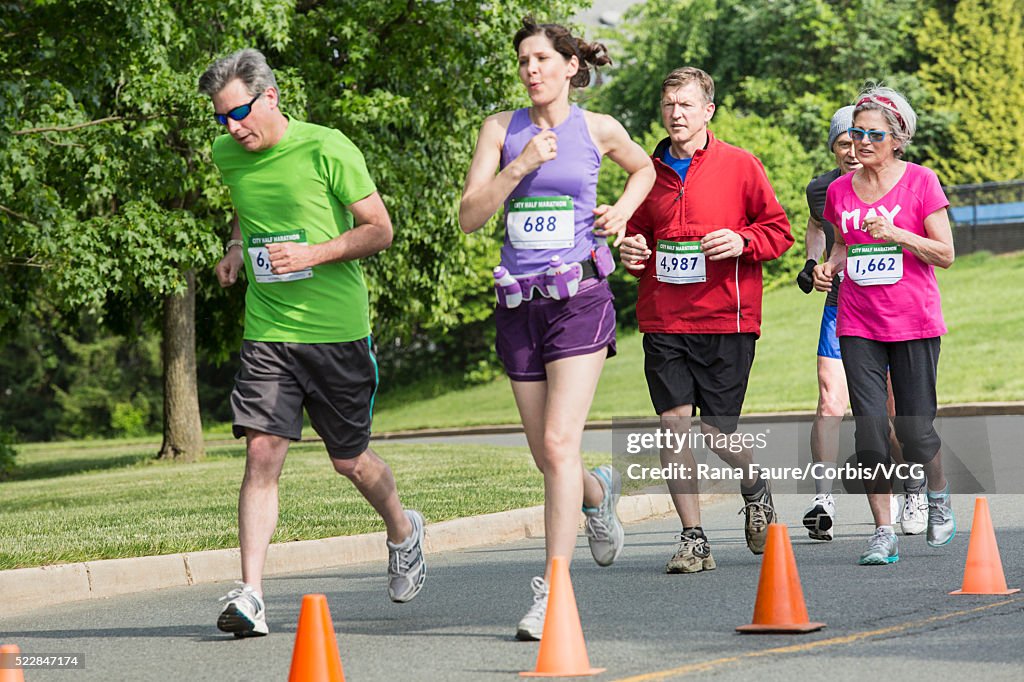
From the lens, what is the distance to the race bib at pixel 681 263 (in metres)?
7.32

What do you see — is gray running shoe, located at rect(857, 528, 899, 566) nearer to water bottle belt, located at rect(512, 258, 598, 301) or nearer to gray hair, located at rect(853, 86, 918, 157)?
gray hair, located at rect(853, 86, 918, 157)

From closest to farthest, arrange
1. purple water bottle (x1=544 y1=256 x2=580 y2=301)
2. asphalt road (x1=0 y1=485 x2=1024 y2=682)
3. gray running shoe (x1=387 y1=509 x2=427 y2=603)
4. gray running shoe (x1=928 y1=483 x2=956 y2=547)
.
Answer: asphalt road (x1=0 y1=485 x2=1024 y2=682), purple water bottle (x1=544 y1=256 x2=580 y2=301), gray running shoe (x1=387 y1=509 x2=427 y2=603), gray running shoe (x1=928 y1=483 x2=956 y2=547)

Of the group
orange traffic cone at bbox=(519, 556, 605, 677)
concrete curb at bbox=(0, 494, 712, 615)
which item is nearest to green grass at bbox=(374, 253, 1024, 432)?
concrete curb at bbox=(0, 494, 712, 615)

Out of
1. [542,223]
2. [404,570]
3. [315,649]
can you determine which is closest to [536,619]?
[404,570]

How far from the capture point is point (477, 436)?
1103 inches

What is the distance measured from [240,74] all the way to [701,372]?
8.96 ft

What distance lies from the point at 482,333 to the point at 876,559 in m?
43.3

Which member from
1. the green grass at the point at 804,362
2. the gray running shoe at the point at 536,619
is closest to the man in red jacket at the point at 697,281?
the gray running shoe at the point at 536,619

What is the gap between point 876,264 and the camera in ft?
23.8

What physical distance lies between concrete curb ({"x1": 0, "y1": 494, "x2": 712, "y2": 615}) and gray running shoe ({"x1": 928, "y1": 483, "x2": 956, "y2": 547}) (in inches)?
119

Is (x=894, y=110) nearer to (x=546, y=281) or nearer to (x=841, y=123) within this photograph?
(x=841, y=123)

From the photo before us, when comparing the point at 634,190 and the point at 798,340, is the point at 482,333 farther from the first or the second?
the point at 634,190

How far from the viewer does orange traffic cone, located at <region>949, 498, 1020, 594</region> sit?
6.25 meters

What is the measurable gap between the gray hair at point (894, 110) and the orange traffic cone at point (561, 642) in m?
3.40
